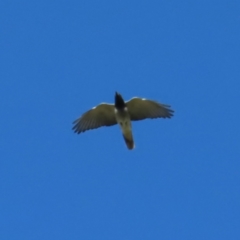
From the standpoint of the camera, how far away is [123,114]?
108 ft

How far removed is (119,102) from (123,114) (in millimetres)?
458

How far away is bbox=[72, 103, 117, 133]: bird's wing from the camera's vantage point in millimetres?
33219

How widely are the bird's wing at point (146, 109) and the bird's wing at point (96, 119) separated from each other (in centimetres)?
68

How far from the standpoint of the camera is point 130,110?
33.1 metres

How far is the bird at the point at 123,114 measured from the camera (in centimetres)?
3278

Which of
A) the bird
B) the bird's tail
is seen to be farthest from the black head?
the bird's tail

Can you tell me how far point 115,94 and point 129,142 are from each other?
165 cm

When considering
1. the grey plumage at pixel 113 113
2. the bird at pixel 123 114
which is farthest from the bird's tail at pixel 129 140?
the grey plumage at pixel 113 113

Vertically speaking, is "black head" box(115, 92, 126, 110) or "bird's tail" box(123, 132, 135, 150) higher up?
"black head" box(115, 92, 126, 110)

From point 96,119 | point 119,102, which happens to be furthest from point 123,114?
point 96,119

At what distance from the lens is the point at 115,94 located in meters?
32.7

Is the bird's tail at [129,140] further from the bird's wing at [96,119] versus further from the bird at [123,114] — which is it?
the bird's wing at [96,119]

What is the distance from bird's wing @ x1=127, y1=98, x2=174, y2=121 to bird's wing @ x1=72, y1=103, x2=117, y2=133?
0.68 m

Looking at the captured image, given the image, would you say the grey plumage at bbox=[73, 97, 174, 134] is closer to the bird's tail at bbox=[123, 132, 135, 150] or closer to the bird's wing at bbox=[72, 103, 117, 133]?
the bird's wing at bbox=[72, 103, 117, 133]
